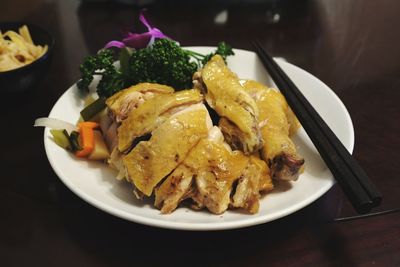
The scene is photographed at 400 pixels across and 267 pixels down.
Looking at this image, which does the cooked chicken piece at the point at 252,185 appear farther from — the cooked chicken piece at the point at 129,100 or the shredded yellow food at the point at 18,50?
the shredded yellow food at the point at 18,50

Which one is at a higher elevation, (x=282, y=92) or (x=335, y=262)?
(x=282, y=92)

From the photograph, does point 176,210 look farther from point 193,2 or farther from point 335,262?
point 193,2

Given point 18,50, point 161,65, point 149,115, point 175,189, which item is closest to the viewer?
point 175,189

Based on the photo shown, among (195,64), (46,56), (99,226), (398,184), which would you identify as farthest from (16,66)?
(398,184)

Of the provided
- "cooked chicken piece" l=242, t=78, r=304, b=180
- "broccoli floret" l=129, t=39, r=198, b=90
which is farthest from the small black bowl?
"cooked chicken piece" l=242, t=78, r=304, b=180

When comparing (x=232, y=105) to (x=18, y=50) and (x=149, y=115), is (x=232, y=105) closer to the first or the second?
(x=149, y=115)

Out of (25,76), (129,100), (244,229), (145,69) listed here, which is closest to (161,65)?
(145,69)
